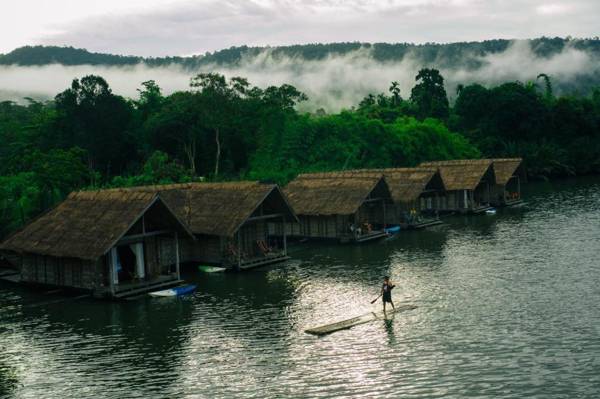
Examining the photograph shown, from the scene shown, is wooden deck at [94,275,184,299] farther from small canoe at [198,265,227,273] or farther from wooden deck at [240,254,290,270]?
wooden deck at [240,254,290,270]

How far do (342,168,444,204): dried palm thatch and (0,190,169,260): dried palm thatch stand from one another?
2429 centimetres

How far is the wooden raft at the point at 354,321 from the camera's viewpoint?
71.6 feet

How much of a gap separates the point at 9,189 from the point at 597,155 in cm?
7998

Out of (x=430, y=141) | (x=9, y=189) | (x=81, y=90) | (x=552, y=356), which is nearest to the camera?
(x=552, y=356)

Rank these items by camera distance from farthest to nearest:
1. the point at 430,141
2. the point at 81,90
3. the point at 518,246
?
the point at 430,141 < the point at 81,90 < the point at 518,246

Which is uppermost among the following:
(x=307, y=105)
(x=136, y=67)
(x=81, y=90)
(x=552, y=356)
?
(x=136, y=67)

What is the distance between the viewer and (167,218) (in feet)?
98.1

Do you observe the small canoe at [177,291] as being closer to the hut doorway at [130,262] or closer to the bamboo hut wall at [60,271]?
the hut doorway at [130,262]

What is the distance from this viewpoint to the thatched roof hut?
90.4ft

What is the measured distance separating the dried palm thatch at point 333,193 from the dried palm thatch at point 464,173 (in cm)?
1202

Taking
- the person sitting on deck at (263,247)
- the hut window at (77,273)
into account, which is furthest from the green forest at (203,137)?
the hut window at (77,273)

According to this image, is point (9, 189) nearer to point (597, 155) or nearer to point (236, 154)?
point (236, 154)

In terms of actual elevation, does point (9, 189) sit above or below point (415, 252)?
above

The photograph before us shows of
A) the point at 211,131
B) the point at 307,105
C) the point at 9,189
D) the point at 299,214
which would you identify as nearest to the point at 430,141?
the point at 211,131
